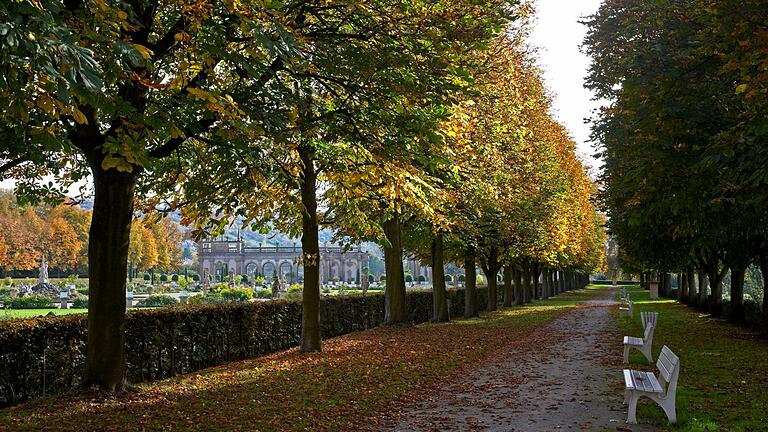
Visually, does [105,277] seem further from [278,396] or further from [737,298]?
[737,298]

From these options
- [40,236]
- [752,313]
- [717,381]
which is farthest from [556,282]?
[717,381]

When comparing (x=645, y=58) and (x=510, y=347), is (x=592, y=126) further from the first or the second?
(x=645, y=58)

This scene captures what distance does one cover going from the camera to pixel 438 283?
29062 millimetres

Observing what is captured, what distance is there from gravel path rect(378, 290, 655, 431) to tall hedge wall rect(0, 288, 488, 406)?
5.48m

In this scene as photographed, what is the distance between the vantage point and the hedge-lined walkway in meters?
8.83

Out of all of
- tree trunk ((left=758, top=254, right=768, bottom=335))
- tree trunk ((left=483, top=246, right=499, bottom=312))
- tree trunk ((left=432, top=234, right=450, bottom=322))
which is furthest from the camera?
tree trunk ((left=483, top=246, right=499, bottom=312))

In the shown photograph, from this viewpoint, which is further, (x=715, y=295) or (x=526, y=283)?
(x=526, y=283)

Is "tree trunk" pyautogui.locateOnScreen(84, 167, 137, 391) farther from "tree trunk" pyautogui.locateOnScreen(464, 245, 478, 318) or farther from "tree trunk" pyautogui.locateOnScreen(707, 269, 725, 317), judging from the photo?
"tree trunk" pyautogui.locateOnScreen(707, 269, 725, 317)

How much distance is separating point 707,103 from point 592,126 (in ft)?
31.3

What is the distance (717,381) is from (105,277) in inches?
380

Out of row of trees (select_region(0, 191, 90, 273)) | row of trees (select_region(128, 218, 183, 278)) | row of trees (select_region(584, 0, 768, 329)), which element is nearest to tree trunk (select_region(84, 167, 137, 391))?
row of trees (select_region(584, 0, 768, 329))

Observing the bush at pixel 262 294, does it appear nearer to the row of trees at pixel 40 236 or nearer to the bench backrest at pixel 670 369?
the row of trees at pixel 40 236

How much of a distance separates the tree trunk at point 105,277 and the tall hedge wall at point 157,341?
987mm

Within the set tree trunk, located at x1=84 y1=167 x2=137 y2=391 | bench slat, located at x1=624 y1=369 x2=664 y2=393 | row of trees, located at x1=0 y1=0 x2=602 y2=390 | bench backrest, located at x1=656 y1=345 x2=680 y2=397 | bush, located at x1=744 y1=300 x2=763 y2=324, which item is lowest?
bush, located at x1=744 y1=300 x2=763 y2=324
